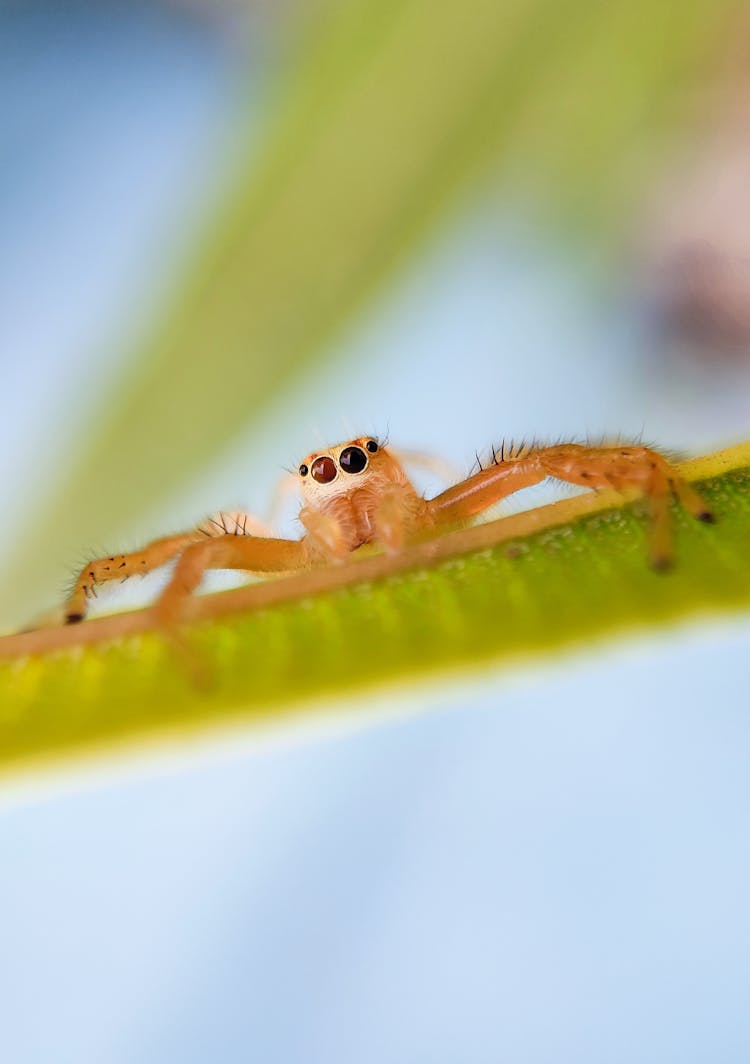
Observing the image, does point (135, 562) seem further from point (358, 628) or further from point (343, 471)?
point (358, 628)

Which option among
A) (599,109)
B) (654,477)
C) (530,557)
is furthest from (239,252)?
(530,557)

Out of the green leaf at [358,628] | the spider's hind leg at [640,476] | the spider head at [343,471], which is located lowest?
the green leaf at [358,628]

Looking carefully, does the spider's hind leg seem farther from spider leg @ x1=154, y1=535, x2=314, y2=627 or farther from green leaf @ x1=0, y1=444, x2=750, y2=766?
spider leg @ x1=154, y1=535, x2=314, y2=627

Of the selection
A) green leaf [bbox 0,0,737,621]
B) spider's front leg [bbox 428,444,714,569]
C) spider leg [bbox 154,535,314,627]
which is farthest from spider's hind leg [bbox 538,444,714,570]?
green leaf [bbox 0,0,737,621]

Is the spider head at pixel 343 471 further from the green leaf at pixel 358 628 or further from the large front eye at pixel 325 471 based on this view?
the green leaf at pixel 358 628

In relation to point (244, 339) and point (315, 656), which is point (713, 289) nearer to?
point (244, 339)

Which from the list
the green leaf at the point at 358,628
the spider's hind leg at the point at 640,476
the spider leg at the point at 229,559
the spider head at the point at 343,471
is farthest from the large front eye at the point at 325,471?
the green leaf at the point at 358,628
